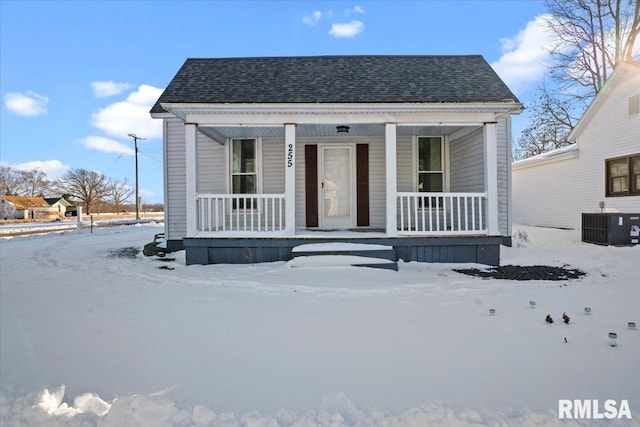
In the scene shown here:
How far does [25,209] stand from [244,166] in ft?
188

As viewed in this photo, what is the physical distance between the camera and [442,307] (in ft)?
13.7

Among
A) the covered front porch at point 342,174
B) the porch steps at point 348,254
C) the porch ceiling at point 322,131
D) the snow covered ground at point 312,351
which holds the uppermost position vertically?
the porch ceiling at point 322,131

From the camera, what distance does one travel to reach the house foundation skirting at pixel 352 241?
22.8 ft

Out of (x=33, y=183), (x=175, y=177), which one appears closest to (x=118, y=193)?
(x=33, y=183)

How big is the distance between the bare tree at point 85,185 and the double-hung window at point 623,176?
2439 inches

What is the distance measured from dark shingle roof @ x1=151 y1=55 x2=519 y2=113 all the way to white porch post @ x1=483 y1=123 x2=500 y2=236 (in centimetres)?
61

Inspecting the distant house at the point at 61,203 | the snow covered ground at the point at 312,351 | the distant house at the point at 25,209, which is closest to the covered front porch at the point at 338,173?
the snow covered ground at the point at 312,351

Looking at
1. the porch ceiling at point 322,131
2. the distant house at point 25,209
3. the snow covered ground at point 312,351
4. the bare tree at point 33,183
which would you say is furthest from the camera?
the bare tree at point 33,183

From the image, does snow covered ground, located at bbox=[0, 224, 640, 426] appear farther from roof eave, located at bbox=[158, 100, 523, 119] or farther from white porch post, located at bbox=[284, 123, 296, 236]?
roof eave, located at bbox=[158, 100, 523, 119]

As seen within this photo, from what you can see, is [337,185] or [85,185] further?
[85,185]

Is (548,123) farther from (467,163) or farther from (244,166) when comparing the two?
(244,166)

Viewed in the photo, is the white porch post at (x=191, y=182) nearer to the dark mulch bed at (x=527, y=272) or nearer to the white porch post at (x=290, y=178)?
the white porch post at (x=290, y=178)

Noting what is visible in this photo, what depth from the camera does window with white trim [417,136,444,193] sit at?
9.03 metres

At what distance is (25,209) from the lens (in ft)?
167
